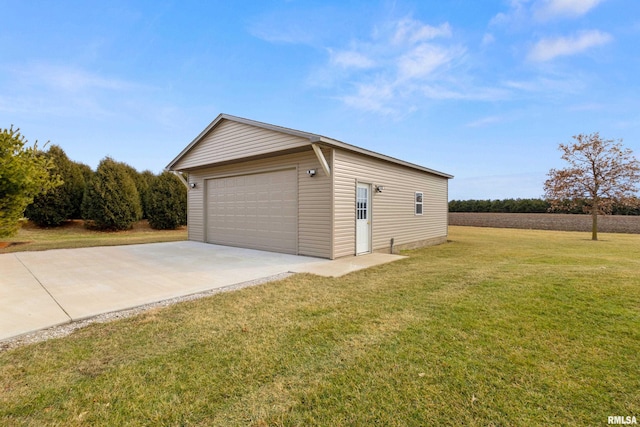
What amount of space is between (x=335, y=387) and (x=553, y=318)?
2.92m

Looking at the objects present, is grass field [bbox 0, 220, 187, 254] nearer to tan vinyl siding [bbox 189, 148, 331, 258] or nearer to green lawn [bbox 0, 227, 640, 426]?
tan vinyl siding [bbox 189, 148, 331, 258]

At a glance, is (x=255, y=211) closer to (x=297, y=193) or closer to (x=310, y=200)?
(x=297, y=193)

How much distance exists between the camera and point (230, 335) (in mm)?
2951

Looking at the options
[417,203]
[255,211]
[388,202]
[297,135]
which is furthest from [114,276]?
[417,203]

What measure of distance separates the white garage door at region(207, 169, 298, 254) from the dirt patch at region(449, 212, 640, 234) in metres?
23.0

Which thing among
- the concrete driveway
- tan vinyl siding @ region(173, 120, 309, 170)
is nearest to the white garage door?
the concrete driveway

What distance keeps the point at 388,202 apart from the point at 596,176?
1418 centimetres

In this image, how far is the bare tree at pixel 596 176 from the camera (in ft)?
48.4

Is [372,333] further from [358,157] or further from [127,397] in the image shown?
[358,157]

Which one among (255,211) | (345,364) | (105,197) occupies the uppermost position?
(105,197)

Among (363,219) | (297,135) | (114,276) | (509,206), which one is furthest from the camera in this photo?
(509,206)

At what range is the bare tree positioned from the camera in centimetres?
1474

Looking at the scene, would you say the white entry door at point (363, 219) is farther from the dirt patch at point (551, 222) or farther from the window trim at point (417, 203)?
the dirt patch at point (551, 222)

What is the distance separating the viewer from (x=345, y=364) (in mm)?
2375
